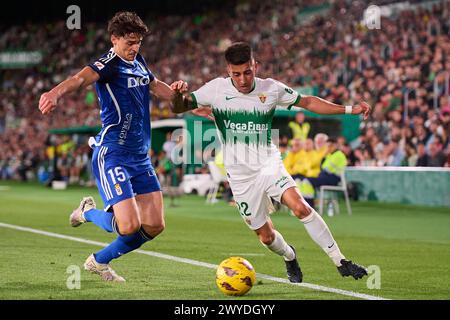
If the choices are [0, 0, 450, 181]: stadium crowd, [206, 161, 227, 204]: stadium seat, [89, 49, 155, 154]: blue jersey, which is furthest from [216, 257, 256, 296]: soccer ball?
[206, 161, 227, 204]: stadium seat

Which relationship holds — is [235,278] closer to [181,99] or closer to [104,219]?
[104,219]

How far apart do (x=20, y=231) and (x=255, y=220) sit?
686 cm

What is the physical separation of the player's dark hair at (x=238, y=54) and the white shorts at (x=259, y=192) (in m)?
1.06

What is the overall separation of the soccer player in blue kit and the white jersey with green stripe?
0.45m

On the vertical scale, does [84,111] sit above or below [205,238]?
above

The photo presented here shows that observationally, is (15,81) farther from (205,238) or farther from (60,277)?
(60,277)

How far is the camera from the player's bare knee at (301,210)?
7.89 meters

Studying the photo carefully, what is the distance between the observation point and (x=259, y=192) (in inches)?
320

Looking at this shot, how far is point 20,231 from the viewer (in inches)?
549

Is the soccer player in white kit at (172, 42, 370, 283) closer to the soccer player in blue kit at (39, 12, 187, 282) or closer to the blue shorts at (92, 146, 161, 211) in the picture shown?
the soccer player in blue kit at (39, 12, 187, 282)

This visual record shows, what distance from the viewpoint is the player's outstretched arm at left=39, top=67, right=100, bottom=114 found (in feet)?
22.6

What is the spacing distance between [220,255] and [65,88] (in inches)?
166

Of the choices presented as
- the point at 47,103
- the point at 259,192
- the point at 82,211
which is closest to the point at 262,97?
the point at 259,192

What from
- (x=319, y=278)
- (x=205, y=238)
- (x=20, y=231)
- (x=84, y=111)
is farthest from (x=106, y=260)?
(x=84, y=111)
